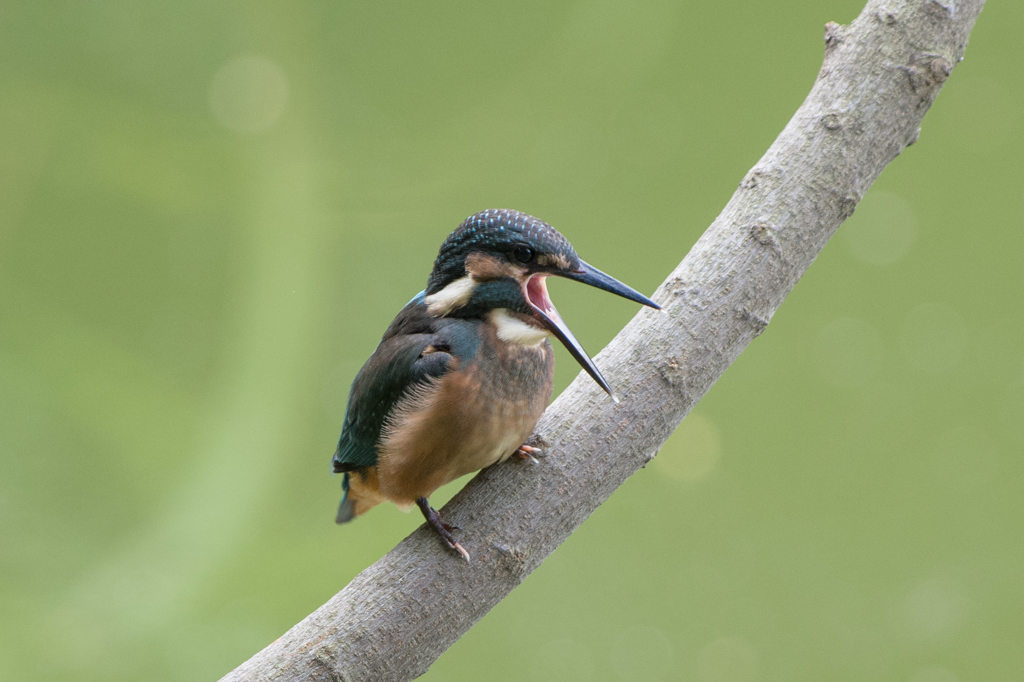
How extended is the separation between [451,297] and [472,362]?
5.9 inches

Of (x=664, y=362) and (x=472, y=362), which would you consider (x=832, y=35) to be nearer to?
(x=664, y=362)

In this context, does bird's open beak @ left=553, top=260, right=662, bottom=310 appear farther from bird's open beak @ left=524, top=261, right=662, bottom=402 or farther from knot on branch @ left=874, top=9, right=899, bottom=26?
knot on branch @ left=874, top=9, right=899, bottom=26

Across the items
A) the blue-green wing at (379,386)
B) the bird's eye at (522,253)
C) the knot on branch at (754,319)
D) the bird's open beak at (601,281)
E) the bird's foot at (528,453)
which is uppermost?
the blue-green wing at (379,386)

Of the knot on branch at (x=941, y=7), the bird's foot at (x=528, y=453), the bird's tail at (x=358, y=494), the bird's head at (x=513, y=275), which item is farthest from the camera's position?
the knot on branch at (x=941, y=7)

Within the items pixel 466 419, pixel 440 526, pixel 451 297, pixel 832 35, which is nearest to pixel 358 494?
pixel 440 526

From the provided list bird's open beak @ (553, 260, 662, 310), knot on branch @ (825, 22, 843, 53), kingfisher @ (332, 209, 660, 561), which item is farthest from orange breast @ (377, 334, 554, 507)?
knot on branch @ (825, 22, 843, 53)

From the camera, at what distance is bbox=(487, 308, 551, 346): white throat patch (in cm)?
186

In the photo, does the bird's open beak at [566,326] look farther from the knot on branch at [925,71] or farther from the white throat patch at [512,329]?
the knot on branch at [925,71]

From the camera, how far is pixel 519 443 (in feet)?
6.23

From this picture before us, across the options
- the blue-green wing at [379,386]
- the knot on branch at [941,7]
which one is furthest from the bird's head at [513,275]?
the knot on branch at [941,7]

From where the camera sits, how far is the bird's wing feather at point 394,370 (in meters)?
1.86

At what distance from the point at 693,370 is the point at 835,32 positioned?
3.10 feet

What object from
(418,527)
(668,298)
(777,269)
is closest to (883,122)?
(777,269)

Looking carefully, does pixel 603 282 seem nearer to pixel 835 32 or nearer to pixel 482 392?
pixel 482 392
